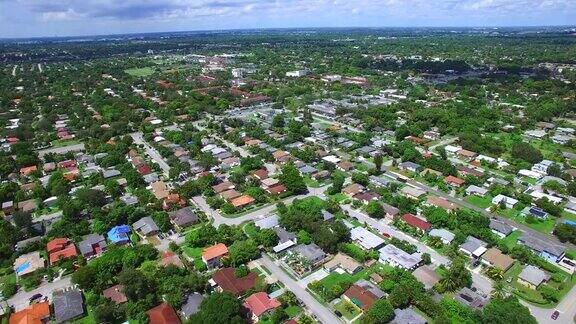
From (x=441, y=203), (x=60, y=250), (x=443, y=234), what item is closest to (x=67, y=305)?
(x=60, y=250)

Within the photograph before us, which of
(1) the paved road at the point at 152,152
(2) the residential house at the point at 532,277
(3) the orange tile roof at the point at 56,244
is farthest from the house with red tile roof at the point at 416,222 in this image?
(3) the orange tile roof at the point at 56,244

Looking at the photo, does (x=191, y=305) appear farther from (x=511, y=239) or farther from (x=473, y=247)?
(x=511, y=239)

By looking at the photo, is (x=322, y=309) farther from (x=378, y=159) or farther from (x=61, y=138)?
(x=61, y=138)

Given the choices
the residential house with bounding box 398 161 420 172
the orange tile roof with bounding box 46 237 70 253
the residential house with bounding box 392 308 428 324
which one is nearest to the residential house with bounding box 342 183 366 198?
the residential house with bounding box 398 161 420 172

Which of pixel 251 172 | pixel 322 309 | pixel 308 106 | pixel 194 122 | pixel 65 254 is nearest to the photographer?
pixel 322 309

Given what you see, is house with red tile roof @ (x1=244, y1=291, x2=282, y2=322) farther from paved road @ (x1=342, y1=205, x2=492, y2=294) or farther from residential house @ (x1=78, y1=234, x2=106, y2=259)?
residential house @ (x1=78, y1=234, x2=106, y2=259)

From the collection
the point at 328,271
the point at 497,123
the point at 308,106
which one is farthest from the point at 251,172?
the point at 497,123
